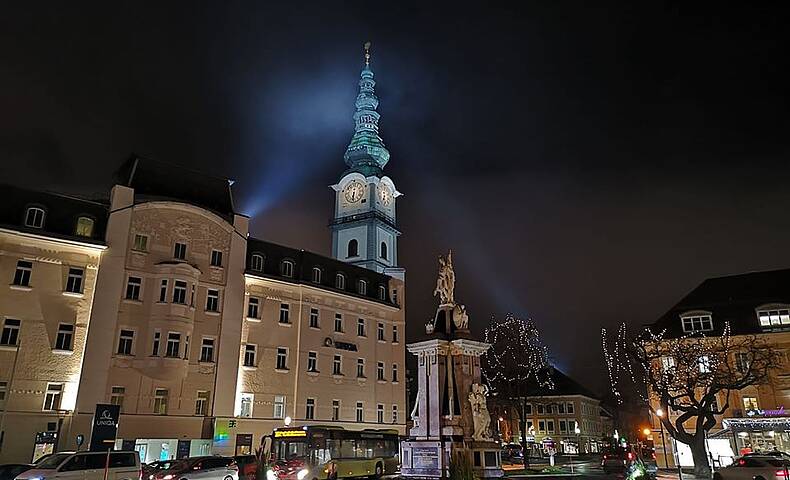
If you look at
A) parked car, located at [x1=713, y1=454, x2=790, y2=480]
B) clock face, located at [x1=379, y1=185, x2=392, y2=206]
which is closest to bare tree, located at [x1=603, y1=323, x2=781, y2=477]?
parked car, located at [x1=713, y1=454, x2=790, y2=480]

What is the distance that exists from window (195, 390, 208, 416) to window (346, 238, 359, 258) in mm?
35199

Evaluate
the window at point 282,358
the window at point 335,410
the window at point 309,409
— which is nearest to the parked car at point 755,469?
the window at point 335,410

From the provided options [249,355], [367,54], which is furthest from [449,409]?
[367,54]

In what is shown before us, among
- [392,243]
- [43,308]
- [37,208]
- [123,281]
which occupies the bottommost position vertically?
[43,308]

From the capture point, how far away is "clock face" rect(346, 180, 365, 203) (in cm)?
7244

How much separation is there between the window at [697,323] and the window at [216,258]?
35.3m

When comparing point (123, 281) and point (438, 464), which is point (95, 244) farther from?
point (438, 464)

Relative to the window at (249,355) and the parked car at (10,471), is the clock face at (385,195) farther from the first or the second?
the parked car at (10,471)

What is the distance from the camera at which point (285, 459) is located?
29031 mm

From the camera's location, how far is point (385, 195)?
2931 inches

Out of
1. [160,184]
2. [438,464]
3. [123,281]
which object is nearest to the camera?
[438,464]

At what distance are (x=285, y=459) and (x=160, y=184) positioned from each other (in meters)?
21.8

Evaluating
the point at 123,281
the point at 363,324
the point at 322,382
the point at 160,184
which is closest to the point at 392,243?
the point at 363,324

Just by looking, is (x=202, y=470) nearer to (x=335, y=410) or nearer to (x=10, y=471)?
(x=10, y=471)
